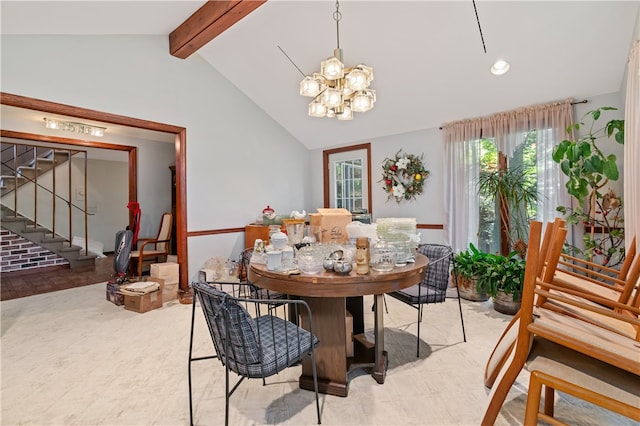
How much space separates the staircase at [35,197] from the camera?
5656 mm

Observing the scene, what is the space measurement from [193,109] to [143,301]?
2469 millimetres

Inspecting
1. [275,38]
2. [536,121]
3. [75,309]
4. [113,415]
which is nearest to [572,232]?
[536,121]

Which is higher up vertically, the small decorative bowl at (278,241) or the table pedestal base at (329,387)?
the small decorative bowl at (278,241)

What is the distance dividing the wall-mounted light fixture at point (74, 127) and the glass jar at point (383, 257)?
4.99m

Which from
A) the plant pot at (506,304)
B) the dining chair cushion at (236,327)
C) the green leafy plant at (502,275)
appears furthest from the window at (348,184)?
the dining chair cushion at (236,327)

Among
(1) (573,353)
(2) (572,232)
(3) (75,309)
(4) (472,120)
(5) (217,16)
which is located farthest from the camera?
(4) (472,120)

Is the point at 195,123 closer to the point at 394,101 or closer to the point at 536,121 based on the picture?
the point at 394,101

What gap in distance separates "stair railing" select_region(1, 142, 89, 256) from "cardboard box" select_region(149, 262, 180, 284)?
3.51 metres

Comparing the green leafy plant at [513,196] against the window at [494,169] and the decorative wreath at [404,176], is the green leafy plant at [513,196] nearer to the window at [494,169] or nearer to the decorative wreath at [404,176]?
the window at [494,169]

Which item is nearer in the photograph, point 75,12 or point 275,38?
point 75,12

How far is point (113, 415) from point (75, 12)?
325cm

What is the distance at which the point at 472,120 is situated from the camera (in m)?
3.80

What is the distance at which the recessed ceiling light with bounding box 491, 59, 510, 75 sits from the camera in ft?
9.85

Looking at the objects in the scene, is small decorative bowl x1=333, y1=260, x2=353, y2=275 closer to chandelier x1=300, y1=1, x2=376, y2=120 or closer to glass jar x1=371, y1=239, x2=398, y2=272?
glass jar x1=371, y1=239, x2=398, y2=272
